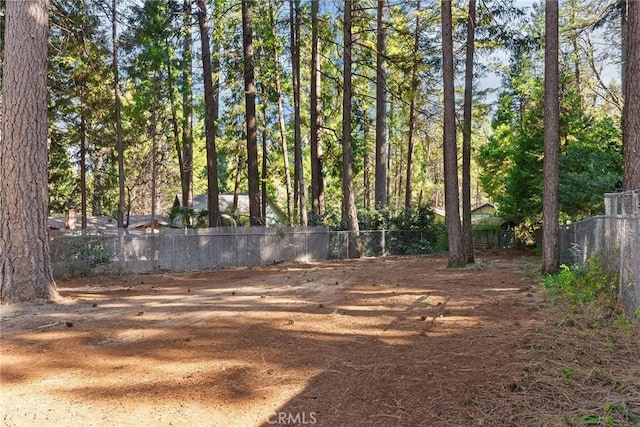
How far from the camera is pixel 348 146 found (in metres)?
22.1

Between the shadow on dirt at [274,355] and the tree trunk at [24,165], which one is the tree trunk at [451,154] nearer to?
the shadow on dirt at [274,355]

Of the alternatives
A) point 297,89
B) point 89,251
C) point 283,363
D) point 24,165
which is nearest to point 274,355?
point 283,363

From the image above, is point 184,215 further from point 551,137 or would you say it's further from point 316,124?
point 551,137

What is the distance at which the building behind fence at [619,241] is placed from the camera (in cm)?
637

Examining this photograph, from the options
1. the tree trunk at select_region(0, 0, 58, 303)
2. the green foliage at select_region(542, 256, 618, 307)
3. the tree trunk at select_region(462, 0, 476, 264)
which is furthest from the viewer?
the tree trunk at select_region(462, 0, 476, 264)

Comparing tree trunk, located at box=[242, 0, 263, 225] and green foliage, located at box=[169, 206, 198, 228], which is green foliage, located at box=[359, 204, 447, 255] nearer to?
tree trunk, located at box=[242, 0, 263, 225]

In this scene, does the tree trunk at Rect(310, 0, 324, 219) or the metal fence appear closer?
the metal fence

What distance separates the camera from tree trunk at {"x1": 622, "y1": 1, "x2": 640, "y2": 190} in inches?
362

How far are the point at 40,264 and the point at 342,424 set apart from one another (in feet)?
22.9

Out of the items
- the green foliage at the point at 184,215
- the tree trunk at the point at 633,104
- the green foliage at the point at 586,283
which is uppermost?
the tree trunk at the point at 633,104

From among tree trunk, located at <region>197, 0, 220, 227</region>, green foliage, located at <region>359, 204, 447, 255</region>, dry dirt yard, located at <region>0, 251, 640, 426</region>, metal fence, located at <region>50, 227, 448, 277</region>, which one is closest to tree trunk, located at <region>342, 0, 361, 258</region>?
metal fence, located at <region>50, 227, 448, 277</region>

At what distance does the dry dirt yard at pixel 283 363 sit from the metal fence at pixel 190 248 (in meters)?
7.82

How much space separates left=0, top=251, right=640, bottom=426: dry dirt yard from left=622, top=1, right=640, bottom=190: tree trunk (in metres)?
3.09

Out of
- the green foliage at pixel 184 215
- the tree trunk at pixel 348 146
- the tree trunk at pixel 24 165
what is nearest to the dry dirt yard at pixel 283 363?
the tree trunk at pixel 24 165
